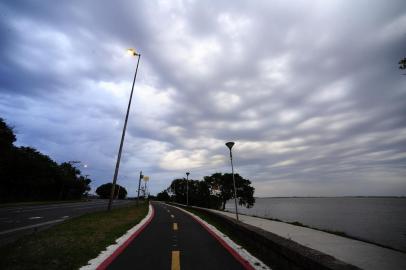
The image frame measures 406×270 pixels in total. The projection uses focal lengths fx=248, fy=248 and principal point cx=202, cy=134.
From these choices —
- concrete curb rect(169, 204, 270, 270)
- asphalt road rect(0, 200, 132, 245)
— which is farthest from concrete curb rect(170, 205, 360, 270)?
asphalt road rect(0, 200, 132, 245)

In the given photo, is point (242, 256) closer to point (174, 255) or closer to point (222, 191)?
point (174, 255)

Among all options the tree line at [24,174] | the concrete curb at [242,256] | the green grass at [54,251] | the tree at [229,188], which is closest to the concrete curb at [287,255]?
the concrete curb at [242,256]

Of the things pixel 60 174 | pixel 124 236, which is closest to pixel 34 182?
pixel 60 174

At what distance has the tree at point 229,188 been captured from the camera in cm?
7906

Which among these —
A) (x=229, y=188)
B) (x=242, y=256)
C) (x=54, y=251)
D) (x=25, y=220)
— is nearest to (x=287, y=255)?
(x=242, y=256)

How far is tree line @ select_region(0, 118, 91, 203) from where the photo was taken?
40281 mm

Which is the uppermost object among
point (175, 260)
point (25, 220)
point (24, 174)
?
point (24, 174)

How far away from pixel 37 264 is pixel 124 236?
14.8 feet

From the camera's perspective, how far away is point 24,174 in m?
51.9

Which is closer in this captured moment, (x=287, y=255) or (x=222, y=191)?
(x=287, y=255)

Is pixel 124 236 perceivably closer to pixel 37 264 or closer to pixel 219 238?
pixel 219 238

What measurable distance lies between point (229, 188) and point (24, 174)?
55.9 meters

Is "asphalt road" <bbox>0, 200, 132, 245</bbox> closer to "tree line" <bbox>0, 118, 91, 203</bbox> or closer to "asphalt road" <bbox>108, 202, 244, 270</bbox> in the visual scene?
"asphalt road" <bbox>108, 202, 244, 270</bbox>

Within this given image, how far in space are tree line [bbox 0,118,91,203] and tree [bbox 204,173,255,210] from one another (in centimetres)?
4367
